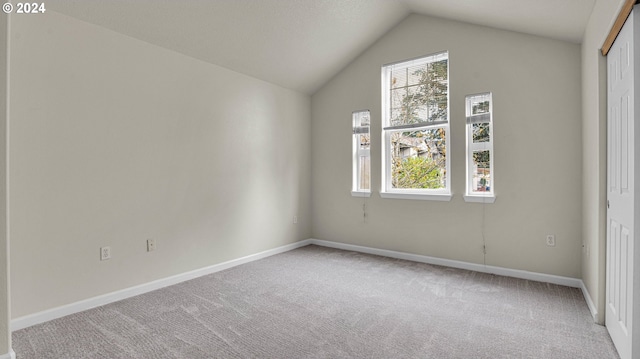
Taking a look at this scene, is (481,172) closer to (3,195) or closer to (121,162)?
(121,162)

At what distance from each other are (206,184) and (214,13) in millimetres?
1751

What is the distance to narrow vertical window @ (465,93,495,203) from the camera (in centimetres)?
372

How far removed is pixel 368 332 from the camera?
233 centimetres

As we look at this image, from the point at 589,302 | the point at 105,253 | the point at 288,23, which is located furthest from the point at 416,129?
the point at 105,253

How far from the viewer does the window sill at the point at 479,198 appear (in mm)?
3688

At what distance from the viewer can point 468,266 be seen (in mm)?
3854

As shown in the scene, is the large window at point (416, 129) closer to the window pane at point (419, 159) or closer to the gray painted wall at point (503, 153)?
the window pane at point (419, 159)

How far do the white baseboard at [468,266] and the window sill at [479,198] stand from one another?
0.73 metres

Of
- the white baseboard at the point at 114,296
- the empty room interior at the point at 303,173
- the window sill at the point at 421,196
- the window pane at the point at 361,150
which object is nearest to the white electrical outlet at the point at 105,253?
the empty room interior at the point at 303,173

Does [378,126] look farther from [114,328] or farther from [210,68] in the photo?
[114,328]

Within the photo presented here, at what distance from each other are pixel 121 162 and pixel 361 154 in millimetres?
2972

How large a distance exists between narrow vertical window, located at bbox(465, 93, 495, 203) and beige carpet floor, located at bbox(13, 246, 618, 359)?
924 mm

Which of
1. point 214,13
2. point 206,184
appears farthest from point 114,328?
point 214,13

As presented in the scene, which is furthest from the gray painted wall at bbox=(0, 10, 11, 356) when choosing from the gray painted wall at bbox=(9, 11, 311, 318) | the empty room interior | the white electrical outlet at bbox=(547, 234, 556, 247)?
the white electrical outlet at bbox=(547, 234, 556, 247)
